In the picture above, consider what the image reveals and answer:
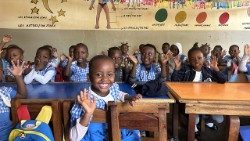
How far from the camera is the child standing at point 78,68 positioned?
3977 millimetres

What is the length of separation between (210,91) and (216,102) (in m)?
→ 0.39

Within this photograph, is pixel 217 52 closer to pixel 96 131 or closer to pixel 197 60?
pixel 197 60

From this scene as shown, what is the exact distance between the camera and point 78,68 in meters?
3.99

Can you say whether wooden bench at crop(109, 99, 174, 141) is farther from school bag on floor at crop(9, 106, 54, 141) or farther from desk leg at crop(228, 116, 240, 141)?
desk leg at crop(228, 116, 240, 141)

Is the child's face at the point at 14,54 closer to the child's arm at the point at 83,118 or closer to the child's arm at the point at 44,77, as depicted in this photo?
the child's arm at the point at 44,77

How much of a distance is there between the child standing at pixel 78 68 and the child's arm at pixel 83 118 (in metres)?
2.16

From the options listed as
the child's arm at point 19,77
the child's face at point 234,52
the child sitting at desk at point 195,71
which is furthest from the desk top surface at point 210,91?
the child's face at point 234,52

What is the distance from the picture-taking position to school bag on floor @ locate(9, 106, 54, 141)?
5.63ft

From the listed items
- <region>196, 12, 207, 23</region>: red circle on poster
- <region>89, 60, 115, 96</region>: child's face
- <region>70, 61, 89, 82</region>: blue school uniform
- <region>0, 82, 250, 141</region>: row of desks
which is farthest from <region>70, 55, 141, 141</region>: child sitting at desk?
<region>196, 12, 207, 23</region>: red circle on poster

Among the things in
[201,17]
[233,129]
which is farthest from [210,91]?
[201,17]

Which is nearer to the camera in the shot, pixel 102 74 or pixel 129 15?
pixel 102 74

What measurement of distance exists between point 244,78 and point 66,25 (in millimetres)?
3251

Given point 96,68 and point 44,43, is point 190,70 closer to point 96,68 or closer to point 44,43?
point 96,68

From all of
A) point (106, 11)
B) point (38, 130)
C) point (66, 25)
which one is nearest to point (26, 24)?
point (66, 25)
